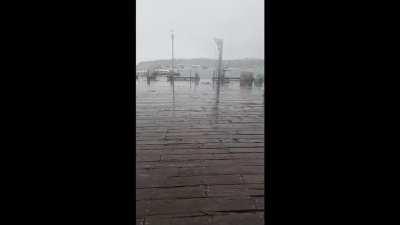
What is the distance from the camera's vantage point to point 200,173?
2.08 m

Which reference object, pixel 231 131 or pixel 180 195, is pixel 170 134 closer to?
pixel 231 131

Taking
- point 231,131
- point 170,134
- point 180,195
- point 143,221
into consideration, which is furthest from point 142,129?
point 143,221

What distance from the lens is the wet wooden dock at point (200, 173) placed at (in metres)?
1.47
